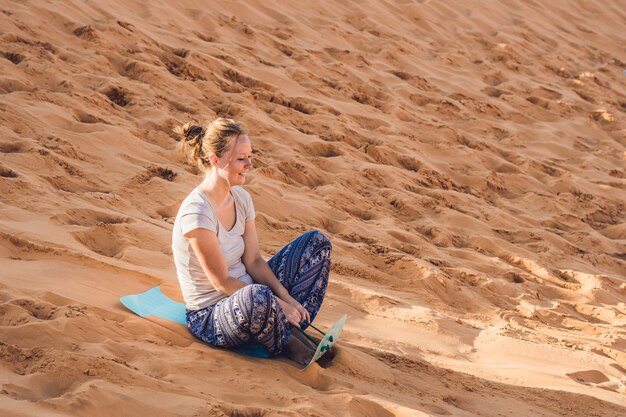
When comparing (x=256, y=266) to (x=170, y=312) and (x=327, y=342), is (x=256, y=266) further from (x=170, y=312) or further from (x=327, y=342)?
(x=327, y=342)

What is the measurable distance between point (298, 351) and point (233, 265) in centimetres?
47

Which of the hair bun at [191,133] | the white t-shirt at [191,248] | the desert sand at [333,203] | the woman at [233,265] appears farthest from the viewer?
the hair bun at [191,133]

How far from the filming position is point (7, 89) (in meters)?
5.27

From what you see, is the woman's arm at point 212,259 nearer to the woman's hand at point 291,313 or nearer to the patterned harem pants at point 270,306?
the patterned harem pants at point 270,306

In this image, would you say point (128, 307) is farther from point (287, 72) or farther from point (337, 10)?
point (337, 10)

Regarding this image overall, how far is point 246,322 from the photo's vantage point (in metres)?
3.04

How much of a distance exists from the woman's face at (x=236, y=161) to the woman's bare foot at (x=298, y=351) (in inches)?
26.1

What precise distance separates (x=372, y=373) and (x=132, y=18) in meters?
4.55

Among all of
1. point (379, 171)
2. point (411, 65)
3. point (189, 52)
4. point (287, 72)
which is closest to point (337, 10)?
point (411, 65)

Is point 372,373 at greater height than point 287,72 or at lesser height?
lesser

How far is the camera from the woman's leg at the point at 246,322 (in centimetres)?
302

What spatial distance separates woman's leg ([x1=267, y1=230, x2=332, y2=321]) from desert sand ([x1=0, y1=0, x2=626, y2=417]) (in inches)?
10.5

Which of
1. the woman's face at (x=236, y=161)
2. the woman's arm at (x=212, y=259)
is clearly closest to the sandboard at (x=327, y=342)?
the woman's arm at (x=212, y=259)

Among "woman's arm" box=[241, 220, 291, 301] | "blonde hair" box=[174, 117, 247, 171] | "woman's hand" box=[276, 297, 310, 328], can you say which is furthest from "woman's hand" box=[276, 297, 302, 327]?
"blonde hair" box=[174, 117, 247, 171]
